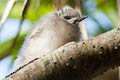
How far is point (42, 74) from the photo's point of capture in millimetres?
1106

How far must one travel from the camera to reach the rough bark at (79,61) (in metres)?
1.08

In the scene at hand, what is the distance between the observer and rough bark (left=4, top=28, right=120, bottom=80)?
1.08 m

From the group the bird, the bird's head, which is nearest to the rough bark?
the bird

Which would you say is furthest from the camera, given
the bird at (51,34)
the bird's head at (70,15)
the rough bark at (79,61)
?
the bird's head at (70,15)

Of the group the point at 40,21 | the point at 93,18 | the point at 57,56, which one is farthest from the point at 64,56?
the point at 93,18

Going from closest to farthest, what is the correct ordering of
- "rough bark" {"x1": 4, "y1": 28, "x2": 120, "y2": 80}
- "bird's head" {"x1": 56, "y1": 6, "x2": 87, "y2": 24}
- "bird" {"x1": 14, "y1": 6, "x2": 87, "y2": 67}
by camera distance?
"rough bark" {"x1": 4, "y1": 28, "x2": 120, "y2": 80}
"bird" {"x1": 14, "y1": 6, "x2": 87, "y2": 67}
"bird's head" {"x1": 56, "y1": 6, "x2": 87, "y2": 24}

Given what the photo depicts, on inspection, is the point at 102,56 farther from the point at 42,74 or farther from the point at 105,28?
the point at 105,28

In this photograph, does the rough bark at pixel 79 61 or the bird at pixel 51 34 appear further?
the bird at pixel 51 34

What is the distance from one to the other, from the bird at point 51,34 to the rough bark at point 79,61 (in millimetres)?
253

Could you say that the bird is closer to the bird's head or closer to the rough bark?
the bird's head

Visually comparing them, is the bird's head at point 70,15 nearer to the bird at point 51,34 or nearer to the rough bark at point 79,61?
the bird at point 51,34

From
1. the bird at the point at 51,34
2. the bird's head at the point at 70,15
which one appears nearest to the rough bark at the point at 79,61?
the bird at the point at 51,34

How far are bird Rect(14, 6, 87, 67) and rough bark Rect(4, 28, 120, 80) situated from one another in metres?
0.25

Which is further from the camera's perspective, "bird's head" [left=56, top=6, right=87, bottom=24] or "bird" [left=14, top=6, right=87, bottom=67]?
A: "bird's head" [left=56, top=6, right=87, bottom=24]
